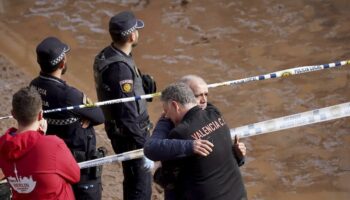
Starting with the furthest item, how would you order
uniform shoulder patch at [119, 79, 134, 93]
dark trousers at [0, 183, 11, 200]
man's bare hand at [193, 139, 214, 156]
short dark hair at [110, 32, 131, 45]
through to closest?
short dark hair at [110, 32, 131, 45], uniform shoulder patch at [119, 79, 134, 93], dark trousers at [0, 183, 11, 200], man's bare hand at [193, 139, 214, 156]

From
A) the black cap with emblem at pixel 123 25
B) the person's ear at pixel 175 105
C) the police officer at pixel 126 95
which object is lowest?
the police officer at pixel 126 95

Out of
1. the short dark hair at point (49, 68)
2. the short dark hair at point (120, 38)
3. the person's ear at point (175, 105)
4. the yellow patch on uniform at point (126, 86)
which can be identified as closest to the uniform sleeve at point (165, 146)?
the person's ear at point (175, 105)

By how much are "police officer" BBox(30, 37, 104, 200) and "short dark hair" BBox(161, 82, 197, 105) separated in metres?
1.08

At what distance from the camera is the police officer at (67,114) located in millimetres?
4566

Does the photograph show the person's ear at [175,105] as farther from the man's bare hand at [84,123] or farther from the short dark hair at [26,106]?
the man's bare hand at [84,123]

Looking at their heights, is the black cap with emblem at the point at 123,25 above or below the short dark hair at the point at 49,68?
above

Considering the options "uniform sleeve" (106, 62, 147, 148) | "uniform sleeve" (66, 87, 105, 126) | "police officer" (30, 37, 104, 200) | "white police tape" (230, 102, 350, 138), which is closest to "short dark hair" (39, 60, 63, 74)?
"police officer" (30, 37, 104, 200)

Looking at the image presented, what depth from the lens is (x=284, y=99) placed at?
29.2 ft

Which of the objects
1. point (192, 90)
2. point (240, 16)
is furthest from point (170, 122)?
point (240, 16)

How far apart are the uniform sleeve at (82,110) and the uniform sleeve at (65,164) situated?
0.92 metres

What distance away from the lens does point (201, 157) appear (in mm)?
3572

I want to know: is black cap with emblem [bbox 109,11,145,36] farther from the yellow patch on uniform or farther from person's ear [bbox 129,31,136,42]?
the yellow patch on uniform

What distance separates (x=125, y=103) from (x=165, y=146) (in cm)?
151

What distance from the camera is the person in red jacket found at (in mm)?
3561
